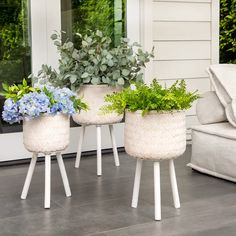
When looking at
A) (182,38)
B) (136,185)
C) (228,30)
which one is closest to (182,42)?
(182,38)

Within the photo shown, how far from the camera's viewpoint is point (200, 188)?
3.54 meters

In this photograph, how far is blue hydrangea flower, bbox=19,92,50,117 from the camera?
2955 mm

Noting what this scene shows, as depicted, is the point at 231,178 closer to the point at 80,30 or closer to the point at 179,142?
the point at 179,142

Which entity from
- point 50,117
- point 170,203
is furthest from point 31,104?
point 170,203

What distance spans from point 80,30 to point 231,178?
5.93 ft

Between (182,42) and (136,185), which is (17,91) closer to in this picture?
(136,185)

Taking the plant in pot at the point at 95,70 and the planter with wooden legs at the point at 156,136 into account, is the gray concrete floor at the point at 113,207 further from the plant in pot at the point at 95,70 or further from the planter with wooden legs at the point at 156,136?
the plant in pot at the point at 95,70

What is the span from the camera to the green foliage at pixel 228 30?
267 inches

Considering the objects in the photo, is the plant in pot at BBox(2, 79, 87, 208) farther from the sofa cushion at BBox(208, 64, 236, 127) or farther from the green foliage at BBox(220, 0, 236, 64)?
the green foliage at BBox(220, 0, 236, 64)

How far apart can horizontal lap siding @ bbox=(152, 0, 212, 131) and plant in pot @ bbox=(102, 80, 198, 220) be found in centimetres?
205

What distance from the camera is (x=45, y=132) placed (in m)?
3.07

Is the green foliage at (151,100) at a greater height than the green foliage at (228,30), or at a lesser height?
lesser

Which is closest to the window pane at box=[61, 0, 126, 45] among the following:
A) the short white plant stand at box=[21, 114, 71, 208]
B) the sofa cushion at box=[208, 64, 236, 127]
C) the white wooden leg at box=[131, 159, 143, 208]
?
the sofa cushion at box=[208, 64, 236, 127]

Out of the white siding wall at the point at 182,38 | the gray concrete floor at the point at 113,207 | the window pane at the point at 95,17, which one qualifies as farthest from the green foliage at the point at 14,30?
the white siding wall at the point at 182,38
